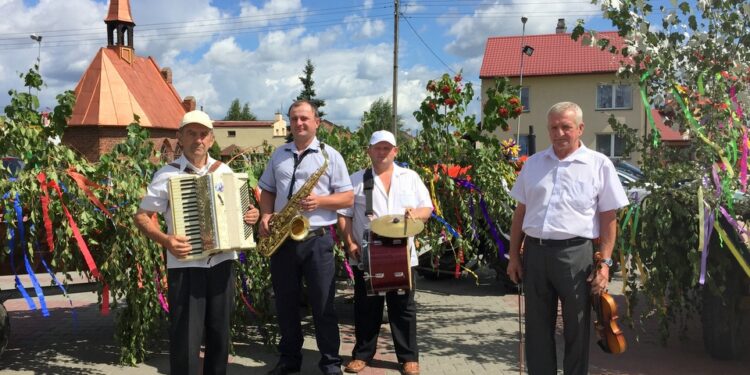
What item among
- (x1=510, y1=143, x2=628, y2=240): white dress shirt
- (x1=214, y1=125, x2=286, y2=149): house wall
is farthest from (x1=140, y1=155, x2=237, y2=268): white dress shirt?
(x1=214, y1=125, x2=286, y2=149): house wall

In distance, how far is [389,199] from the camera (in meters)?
4.67

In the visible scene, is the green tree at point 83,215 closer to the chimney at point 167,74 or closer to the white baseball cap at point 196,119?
the white baseball cap at point 196,119

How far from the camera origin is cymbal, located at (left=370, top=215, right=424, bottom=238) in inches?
172

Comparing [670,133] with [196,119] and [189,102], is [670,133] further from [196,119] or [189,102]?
[189,102]

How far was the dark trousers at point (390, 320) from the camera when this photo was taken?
184 inches

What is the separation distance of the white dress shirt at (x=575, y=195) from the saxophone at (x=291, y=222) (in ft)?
4.81

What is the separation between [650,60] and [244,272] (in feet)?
11.2

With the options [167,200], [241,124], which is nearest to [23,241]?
Answer: [167,200]

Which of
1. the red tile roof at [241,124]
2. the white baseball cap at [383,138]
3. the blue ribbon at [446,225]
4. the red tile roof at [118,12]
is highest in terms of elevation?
the red tile roof at [118,12]

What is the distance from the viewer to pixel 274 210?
4.55 metres

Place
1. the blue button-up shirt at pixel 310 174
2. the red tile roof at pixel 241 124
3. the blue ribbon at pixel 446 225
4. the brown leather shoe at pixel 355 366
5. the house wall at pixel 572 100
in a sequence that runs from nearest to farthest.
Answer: the blue button-up shirt at pixel 310 174 < the brown leather shoe at pixel 355 366 < the blue ribbon at pixel 446 225 < the house wall at pixel 572 100 < the red tile roof at pixel 241 124

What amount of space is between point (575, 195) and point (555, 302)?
68cm

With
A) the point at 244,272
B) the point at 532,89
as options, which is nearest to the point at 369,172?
the point at 244,272

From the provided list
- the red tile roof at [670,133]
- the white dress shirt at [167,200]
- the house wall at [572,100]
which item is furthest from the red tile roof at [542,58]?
the white dress shirt at [167,200]
